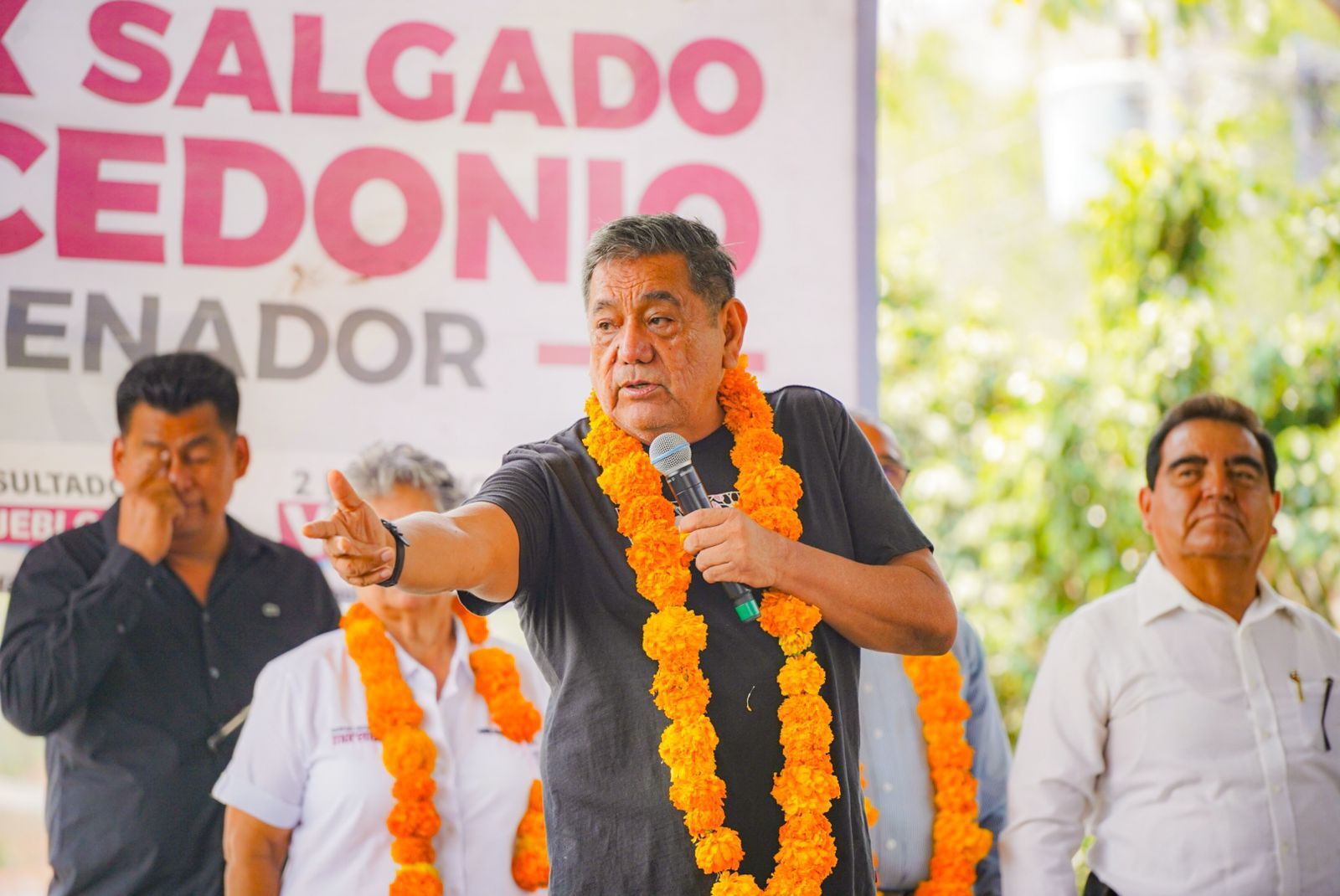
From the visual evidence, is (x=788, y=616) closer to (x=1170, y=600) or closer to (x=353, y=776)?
(x=353, y=776)

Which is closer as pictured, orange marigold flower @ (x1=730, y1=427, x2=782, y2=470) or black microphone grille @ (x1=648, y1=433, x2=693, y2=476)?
black microphone grille @ (x1=648, y1=433, x2=693, y2=476)

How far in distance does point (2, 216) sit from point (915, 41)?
11.2 meters

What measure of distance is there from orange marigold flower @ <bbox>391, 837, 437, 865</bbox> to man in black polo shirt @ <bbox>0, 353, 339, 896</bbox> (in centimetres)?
64

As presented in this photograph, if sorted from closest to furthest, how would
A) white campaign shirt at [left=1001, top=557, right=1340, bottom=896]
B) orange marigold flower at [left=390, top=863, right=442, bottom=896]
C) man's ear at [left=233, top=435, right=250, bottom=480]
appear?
orange marigold flower at [left=390, top=863, right=442, bottom=896] < white campaign shirt at [left=1001, top=557, right=1340, bottom=896] < man's ear at [left=233, top=435, right=250, bottom=480]

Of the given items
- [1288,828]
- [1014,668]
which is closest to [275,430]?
[1288,828]

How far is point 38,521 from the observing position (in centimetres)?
351

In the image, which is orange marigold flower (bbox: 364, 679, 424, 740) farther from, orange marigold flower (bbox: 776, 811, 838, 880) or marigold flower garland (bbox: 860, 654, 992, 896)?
orange marigold flower (bbox: 776, 811, 838, 880)

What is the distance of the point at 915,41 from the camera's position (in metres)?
13.3

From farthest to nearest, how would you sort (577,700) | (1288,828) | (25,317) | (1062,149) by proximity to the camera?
(1062,149)
(25,317)
(1288,828)
(577,700)

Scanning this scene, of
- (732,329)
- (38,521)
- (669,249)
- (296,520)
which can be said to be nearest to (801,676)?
(732,329)

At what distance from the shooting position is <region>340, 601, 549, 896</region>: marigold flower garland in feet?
9.92

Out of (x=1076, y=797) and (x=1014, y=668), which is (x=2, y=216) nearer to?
(x=1076, y=797)

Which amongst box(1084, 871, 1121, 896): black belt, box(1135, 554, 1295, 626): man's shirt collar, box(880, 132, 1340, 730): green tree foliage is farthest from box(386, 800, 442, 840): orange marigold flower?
box(880, 132, 1340, 730): green tree foliage

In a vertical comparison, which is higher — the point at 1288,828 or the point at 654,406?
the point at 654,406
